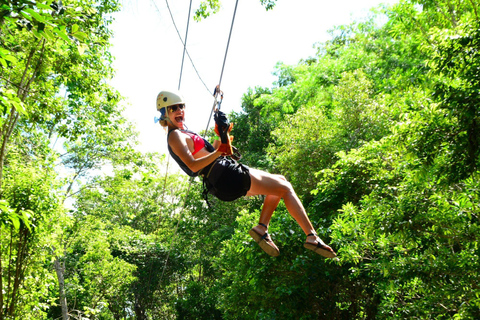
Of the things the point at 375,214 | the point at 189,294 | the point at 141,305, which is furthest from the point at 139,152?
the point at 141,305

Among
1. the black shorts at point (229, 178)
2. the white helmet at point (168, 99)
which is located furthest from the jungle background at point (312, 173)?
the black shorts at point (229, 178)

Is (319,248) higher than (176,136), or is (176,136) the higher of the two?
(176,136)

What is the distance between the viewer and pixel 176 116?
10.2 feet

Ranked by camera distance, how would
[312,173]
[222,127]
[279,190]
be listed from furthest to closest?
[312,173] < [279,190] < [222,127]

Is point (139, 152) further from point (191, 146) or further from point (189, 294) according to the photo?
point (189, 294)

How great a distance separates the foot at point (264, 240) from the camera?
120 inches

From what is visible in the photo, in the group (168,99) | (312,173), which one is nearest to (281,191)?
(168,99)

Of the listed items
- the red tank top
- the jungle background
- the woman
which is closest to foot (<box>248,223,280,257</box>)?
the woman

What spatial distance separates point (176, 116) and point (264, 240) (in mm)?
1114

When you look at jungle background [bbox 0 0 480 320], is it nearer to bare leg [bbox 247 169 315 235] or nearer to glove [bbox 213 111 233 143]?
glove [bbox 213 111 233 143]

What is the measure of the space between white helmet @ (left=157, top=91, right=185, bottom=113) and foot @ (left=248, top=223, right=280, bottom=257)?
1.10 meters

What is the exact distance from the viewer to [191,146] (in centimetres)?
303

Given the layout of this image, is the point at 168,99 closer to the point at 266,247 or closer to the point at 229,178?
the point at 229,178

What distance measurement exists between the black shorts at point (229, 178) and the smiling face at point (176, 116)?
0.40 metres
